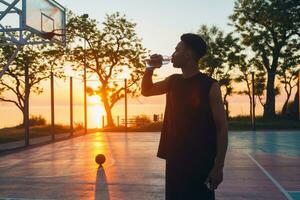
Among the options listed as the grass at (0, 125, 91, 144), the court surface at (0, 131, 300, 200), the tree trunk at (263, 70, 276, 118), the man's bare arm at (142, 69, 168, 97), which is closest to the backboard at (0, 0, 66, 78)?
the court surface at (0, 131, 300, 200)

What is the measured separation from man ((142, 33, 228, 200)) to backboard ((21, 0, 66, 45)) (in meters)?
10.7

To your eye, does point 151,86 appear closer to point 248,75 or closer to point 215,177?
point 215,177

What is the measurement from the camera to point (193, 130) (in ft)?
11.8

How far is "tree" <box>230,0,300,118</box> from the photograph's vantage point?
116ft

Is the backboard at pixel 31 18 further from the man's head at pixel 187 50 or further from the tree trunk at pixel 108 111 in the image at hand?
the tree trunk at pixel 108 111

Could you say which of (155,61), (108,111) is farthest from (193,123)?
(108,111)

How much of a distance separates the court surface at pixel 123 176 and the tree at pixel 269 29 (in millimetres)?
22503

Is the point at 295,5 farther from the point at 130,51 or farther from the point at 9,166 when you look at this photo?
the point at 9,166

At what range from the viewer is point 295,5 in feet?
116

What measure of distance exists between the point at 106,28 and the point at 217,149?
35.3 m

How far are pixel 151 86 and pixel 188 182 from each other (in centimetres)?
86

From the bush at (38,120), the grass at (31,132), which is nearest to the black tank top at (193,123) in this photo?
the grass at (31,132)

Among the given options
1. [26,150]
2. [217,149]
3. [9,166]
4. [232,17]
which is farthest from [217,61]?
[217,149]

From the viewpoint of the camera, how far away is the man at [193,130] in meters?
3.56
